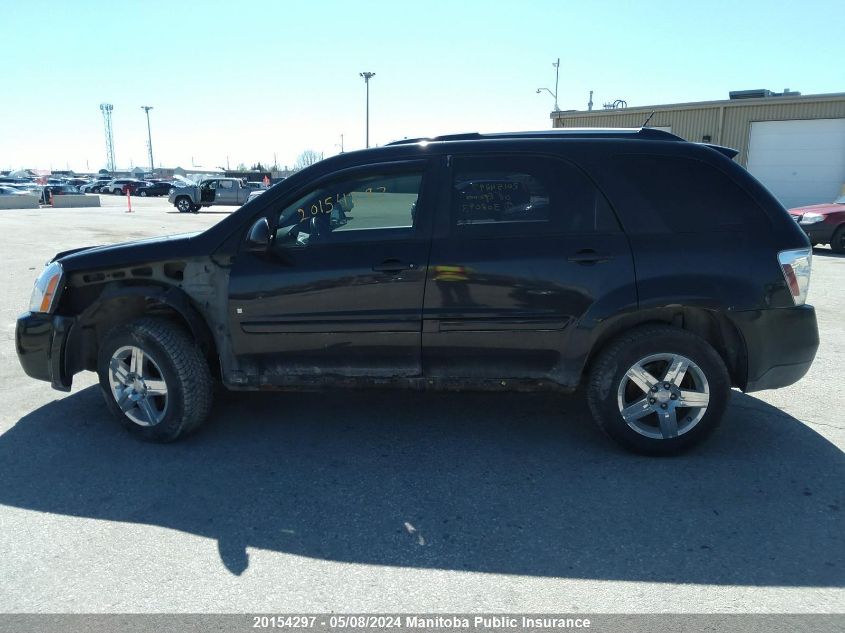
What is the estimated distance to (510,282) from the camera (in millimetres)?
3828

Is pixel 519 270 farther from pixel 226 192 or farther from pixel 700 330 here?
pixel 226 192

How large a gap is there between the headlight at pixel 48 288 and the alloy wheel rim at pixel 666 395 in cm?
371

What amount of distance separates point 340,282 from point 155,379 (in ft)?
4.63

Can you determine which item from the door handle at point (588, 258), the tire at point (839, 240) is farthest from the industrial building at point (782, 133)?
the door handle at point (588, 258)

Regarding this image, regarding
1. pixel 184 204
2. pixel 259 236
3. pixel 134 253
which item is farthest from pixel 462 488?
pixel 184 204

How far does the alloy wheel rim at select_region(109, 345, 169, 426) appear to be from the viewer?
4.19m

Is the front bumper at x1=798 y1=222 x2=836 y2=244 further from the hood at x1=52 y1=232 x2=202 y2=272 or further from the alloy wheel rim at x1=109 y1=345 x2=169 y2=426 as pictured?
the alloy wheel rim at x1=109 y1=345 x2=169 y2=426

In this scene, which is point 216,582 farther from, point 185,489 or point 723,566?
point 723,566

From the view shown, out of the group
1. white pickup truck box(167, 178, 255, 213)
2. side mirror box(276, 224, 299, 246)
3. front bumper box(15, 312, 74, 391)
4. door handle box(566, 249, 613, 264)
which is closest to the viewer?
door handle box(566, 249, 613, 264)

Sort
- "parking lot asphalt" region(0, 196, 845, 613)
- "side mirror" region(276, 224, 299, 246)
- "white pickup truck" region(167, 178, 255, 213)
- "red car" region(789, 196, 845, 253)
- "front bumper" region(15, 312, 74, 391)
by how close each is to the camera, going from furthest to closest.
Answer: "white pickup truck" region(167, 178, 255, 213) → "red car" region(789, 196, 845, 253) → "front bumper" region(15, 312, 74, 391) → "side mirror" region(276, 224, 299, 246) → "parking lot asphalt" region(0, 196, 845, 613)

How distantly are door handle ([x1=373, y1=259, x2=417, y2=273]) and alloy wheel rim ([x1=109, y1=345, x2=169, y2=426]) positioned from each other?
1.57 meters

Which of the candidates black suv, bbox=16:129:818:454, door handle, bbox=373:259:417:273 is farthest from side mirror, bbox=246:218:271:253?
door handle, bbox=373:259:417:273

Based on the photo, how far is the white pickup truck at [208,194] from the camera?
3047 cm

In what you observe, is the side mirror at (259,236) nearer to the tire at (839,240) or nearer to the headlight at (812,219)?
the headlight at (812,219)
